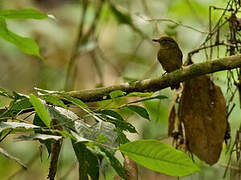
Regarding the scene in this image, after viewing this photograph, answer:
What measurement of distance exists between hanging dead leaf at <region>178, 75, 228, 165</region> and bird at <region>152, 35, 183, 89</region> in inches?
3.7

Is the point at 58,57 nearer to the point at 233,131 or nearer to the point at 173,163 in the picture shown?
the point at 233,131

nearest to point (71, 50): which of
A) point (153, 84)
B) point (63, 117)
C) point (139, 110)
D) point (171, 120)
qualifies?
point (171, 120)

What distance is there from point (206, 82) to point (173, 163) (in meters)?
0.70

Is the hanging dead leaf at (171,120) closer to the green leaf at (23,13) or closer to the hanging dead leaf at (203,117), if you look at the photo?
the hanging dead leaf at (203,117)

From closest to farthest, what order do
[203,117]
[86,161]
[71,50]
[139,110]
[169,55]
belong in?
[86,161]
[139,110]
[169,55]
[203,117]
[71,50]

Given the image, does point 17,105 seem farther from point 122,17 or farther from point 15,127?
point 122,17

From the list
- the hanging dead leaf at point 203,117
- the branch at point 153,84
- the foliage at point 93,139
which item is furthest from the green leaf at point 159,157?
the hanging dead leaf at point 203,117

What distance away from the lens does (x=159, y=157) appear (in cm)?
75

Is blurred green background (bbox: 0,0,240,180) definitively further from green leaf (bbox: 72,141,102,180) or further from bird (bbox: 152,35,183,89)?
green leaf (bbox: 72,141,102,180)

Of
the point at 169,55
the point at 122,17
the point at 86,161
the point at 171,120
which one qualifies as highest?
the point at 122,17

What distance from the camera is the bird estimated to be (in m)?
1.27

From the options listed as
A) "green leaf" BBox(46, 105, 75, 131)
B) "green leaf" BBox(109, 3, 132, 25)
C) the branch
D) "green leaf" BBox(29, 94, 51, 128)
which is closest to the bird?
the branch

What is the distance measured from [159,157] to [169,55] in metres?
0.58

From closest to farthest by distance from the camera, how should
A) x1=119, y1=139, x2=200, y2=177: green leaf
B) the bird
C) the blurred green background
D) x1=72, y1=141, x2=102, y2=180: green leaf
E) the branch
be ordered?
1. x1=119, y1=139, x2=200, y2=177: green leaf
2. x1=72, y1=141, x2=102, y2=180: green leaf
3. the branch
4. the bird
5. the blurred green background
